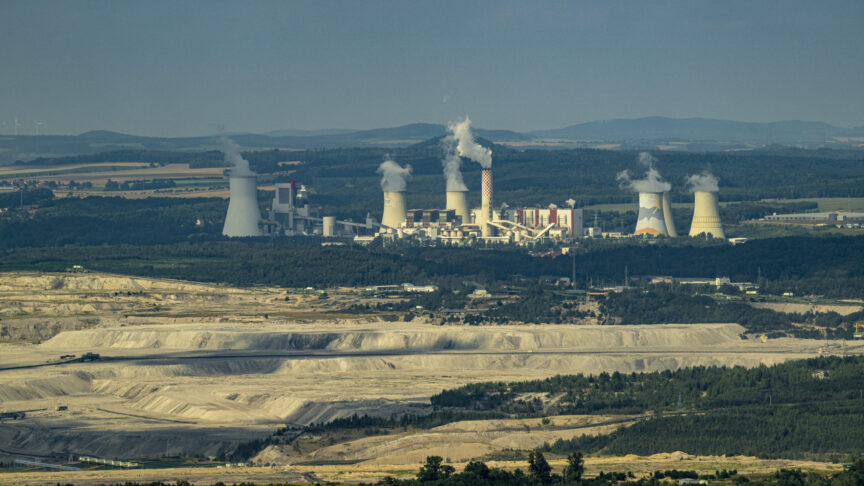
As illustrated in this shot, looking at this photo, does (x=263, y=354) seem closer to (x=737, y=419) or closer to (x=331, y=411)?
(x=331, y=411)

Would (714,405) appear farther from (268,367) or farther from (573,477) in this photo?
(268,367)

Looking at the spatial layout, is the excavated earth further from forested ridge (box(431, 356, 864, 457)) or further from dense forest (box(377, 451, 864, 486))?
dense forest (box(377, 451, 864, 486))

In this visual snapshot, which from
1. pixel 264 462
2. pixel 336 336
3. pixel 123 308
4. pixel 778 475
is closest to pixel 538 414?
pixel 264 462

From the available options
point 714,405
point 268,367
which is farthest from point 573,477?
point 268,367

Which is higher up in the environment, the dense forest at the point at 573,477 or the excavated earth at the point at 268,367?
the dense forest at the point at 573,477

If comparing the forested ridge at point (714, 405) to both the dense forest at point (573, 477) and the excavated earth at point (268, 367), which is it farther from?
the dense forest at point (573, 477)

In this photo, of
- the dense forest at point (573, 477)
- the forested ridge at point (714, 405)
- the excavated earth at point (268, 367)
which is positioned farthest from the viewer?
the excavated earth at point (268, 367)

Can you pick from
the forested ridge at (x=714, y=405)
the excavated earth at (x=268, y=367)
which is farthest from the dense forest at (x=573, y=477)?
the forested ridge at (x=714, y=405)

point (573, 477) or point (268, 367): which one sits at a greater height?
point (573, 477)

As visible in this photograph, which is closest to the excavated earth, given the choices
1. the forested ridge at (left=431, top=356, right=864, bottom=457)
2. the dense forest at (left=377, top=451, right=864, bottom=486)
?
the forested ridge at (left=431, top=356, right=864, bottom=457)
